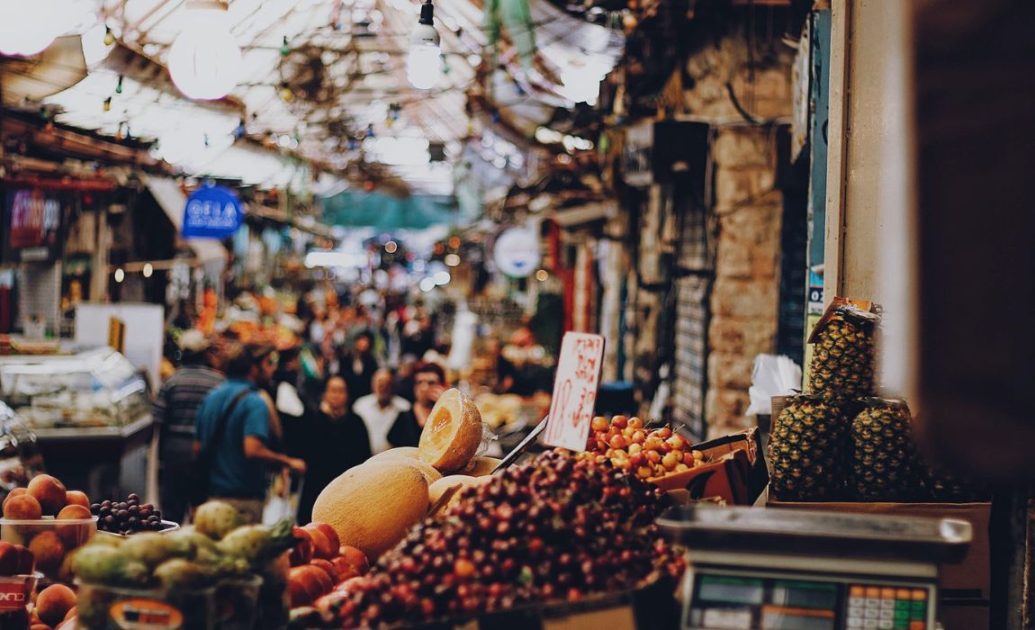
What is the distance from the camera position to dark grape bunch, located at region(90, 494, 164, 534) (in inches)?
167

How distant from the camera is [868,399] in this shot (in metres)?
3.59

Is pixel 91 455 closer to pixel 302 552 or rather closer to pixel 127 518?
pixel 127 518

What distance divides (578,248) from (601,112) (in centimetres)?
1033

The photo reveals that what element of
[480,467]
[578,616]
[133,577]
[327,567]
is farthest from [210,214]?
[578,616]

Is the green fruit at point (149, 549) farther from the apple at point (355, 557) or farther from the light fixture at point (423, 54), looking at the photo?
the light fixture at point (423, 54)

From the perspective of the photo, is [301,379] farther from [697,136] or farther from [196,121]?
[697,136]

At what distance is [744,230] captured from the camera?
7664 mm

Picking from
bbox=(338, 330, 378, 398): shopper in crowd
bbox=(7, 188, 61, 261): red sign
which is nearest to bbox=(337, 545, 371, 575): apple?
bbox=(338, 330, 378, 398): shopper in crowd

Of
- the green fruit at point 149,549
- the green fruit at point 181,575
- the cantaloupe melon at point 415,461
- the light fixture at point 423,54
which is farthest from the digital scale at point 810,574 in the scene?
the light fixture at point 423,54

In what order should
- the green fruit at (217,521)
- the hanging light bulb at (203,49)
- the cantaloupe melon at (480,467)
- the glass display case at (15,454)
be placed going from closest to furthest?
the green fruit at (217,521) < the cantaloupe melon at (480,467) < the glass display case at (15,454) < the hanging light bulb at (203,49)

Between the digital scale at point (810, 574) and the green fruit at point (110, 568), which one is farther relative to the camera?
the green fruit at point (110, 568)

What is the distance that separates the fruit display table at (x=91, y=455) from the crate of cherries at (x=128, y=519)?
4660 millimetres

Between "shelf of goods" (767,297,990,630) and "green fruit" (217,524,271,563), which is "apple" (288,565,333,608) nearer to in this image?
"green fruit" (217,524,271,563)

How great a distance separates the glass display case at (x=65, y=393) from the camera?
8.75m
